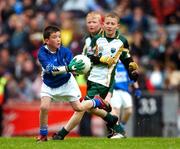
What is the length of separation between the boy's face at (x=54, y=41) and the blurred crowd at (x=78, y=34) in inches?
324

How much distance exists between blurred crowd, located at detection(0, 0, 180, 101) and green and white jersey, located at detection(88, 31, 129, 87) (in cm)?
722

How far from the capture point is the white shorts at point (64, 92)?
45.3ft

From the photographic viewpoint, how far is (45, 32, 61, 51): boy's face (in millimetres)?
13719

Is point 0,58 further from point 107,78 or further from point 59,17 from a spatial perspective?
point 107,78

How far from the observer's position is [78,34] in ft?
77.6

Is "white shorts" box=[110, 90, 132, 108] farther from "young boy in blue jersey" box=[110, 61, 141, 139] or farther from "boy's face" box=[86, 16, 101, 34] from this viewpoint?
"boy's face" box=[86, 16, 101, 34]

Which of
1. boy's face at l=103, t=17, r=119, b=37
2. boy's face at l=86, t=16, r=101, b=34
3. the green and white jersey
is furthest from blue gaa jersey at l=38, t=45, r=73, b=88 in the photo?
boy's face at l=86, t=16, r=101, b=34

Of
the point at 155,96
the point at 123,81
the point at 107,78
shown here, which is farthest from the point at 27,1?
the point at 107,78

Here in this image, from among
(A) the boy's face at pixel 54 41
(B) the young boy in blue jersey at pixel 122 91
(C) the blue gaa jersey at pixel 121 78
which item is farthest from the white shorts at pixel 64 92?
(C) the blue gaa jersey at pixel 121 78

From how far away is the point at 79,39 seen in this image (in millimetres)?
23297

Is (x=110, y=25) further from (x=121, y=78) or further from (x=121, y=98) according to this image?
(x=121, y=98)

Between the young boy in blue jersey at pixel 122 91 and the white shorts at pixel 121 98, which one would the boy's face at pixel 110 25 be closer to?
the young boy in blue jersey at pixel 122 91

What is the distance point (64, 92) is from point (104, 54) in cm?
117

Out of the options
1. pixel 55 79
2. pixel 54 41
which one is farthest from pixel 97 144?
pixel 54 41
